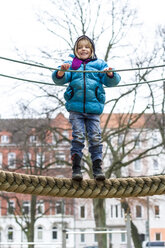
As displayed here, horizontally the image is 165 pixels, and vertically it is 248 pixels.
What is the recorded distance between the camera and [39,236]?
4353cm

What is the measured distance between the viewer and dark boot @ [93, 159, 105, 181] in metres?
3.85

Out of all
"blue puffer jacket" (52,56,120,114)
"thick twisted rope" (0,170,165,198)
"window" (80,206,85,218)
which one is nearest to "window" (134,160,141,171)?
"window" (80,206,85,218)

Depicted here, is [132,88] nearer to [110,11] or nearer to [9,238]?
[110,11]

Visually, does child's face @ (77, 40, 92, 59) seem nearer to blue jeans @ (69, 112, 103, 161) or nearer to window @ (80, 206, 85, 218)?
blue jeans @ (69, 112, 103, 161)

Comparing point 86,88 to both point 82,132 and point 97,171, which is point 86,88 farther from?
point 97,171

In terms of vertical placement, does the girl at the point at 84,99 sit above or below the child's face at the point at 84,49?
below

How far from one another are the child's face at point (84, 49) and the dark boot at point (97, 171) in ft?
3.02

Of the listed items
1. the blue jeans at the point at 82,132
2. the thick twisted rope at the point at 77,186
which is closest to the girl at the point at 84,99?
the blue jeans at the point at 82,132

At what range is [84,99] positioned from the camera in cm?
408

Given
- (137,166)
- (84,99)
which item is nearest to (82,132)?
(84,99)

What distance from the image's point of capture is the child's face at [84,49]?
4.17 m

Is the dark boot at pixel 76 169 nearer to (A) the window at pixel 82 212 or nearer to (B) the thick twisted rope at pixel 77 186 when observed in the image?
(B) the thick twisted rope at pixel 77 186

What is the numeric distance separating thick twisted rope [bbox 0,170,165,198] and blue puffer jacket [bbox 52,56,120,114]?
66 cm

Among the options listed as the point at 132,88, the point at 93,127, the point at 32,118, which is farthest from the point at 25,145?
the point at 93,127
